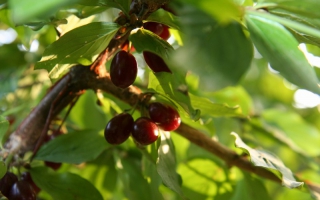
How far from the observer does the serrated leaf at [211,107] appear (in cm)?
49

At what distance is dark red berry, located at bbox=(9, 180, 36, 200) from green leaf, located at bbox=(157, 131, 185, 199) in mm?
153

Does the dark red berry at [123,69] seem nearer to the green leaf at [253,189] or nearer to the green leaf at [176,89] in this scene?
the green leaf at [176,89]

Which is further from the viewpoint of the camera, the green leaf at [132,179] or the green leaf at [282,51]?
the green leaf at [132,179]

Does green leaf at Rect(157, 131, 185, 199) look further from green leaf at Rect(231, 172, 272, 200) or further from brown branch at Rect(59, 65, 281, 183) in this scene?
green leaf at Rect(231, 172, 272, 200)

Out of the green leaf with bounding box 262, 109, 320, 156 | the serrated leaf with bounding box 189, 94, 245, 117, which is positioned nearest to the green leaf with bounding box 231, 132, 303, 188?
the serrated leaf with bounding box 189, 94, 245, 117

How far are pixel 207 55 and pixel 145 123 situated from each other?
0.18 m

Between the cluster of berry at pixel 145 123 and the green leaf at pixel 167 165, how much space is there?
0.03 meters

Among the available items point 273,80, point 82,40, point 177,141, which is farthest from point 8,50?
point 273,80

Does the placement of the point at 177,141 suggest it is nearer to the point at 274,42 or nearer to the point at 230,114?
the point at 230,114

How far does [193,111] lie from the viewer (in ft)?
1.39

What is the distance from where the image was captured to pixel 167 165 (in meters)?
0.48

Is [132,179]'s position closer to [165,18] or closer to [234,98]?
[165,18]

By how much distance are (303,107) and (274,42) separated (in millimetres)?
1122

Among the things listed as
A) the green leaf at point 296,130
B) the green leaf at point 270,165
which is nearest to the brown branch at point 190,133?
the green leaf at point 270,165
